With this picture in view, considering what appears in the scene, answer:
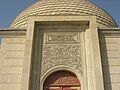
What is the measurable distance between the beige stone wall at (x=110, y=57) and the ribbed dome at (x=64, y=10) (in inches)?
183

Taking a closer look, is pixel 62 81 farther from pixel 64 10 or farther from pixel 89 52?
pixel 64 10

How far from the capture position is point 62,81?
9.55 metres

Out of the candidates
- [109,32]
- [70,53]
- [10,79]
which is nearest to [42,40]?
[70,53]

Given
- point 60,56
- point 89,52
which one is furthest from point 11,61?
point 89,52

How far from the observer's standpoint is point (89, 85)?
920 centimetres

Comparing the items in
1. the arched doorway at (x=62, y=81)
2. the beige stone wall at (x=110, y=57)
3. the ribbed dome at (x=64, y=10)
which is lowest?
the arched doorway at (x=62, y=81)

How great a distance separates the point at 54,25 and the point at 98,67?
258cm

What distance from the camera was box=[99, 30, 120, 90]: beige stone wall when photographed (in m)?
9.34

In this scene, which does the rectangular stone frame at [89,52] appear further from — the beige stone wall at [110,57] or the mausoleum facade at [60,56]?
the beige stone wall at [110,57]

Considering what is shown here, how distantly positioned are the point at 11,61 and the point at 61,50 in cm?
185

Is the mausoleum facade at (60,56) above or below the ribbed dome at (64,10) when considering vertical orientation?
below

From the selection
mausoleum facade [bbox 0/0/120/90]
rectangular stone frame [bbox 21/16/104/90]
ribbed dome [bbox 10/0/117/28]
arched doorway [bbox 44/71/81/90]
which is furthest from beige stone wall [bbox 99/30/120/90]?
ribbed dome [bbox 10/0/117/28]

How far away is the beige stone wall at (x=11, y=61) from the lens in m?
9.33

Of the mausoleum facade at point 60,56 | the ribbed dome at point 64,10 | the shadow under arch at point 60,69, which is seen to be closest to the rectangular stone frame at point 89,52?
the mausoleum facade at point 60,56
